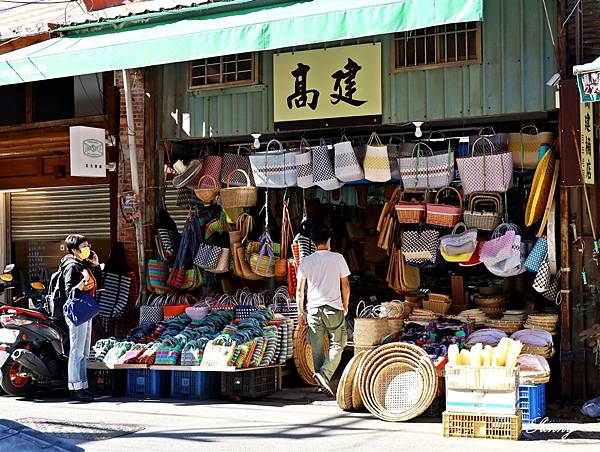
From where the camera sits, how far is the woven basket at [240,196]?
42.4ft

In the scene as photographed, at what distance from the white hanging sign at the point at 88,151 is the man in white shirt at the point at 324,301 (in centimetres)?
433

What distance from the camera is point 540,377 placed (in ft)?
30.4

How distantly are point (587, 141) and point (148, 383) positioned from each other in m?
5.98

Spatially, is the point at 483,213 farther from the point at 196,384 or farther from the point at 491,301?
the point at 196,384

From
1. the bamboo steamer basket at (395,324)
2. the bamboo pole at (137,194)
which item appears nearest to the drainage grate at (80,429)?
the bamboo steamer basket at (395,324)

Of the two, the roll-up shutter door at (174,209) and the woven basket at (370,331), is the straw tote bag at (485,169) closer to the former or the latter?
the woven basket at (370,331)

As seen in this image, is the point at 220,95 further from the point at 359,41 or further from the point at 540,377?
the point at 540,377

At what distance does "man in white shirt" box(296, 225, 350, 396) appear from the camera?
10555mm

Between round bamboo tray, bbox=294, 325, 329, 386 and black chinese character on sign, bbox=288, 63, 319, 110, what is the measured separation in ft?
9.80

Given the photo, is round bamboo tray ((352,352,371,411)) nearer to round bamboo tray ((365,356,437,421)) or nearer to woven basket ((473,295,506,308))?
round bamboo tray ((365,356,437,421))

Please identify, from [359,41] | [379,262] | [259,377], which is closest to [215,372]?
[259,377]

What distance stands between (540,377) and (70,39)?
8.13m

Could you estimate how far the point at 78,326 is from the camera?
10.9m

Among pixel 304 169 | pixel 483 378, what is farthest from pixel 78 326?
pixel 483 378
